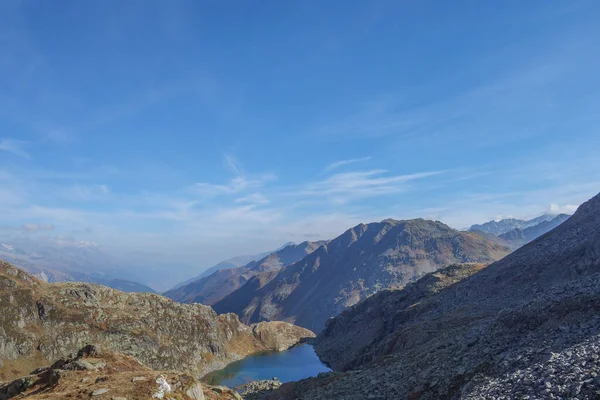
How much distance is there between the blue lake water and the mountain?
37.6 meters

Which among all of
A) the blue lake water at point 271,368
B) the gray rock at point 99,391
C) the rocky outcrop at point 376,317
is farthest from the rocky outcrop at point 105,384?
the blue lake water at point 271,368

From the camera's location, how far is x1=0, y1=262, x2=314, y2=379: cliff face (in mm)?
130500

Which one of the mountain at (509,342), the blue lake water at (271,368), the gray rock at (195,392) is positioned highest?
the gray rock at (195,392)

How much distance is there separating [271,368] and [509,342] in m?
131

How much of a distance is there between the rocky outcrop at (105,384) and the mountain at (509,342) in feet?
72.0

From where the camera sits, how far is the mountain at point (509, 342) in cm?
2972

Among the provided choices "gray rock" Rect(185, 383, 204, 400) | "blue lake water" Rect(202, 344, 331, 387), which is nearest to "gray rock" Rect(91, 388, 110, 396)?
"gray rock" Rect(185, 383, 204, 400)

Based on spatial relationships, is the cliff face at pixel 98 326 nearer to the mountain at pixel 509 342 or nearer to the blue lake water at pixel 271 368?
the blue lake water at pixel 271 368

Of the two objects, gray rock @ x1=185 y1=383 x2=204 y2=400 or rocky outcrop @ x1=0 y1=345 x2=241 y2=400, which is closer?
rocky outcrop @ x1=0 y1=345 x2=241 y2=400

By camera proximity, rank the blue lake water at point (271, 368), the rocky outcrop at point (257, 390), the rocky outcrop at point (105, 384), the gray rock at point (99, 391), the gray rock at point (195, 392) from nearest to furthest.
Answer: the gray rock at point (99, 391) → the rocky outcrop at point (105, 384) → the gray rock at point (195, 392) → the rocky outcrop at point (257, 390) → the blue lake water at point (271, 368)

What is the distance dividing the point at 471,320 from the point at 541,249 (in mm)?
47439

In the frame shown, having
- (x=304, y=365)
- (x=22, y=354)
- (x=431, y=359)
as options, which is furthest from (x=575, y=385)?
(x=22, y=354)

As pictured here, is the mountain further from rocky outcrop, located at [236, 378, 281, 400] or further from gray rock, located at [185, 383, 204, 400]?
gray rock, located at [185, 383, 204, 400]

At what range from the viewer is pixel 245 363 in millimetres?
175125
